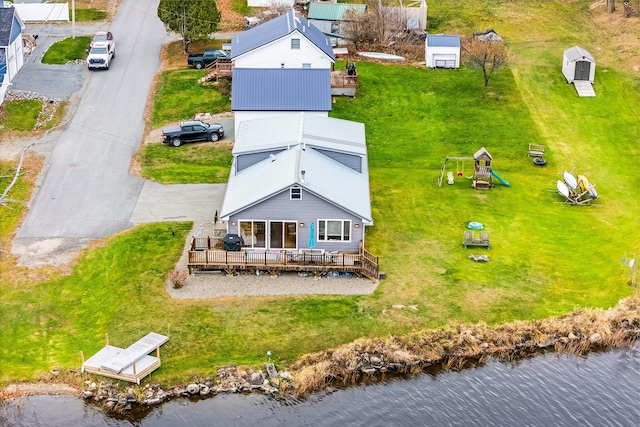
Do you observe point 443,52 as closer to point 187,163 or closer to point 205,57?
point 205,57

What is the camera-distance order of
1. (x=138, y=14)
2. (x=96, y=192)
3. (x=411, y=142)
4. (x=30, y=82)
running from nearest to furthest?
(x=96, y=192), (x=411, y=142), (x=30, y=82), (x=138, y=14)

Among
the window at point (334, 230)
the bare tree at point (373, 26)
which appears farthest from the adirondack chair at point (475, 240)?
the bare tree at point (373, 26)

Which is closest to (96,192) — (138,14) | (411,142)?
(411,142)

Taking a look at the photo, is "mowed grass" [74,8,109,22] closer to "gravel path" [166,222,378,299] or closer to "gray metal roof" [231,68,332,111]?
"gray metal roof" [231,68,332,111]

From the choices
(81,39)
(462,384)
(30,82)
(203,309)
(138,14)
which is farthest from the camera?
(138,14)

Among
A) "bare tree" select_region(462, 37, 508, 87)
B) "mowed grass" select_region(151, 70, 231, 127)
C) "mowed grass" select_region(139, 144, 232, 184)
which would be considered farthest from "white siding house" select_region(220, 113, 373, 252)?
"bare tree" select_region(462, 37, 508, 87)

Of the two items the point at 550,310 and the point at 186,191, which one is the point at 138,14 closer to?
the point at 186,191
